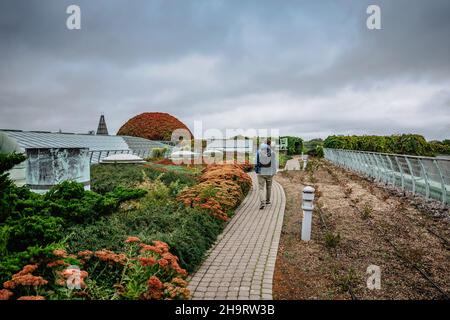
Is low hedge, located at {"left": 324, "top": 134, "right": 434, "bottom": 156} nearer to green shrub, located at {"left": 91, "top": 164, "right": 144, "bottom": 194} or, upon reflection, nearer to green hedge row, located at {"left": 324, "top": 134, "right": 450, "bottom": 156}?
green hedge row, located at {"left": 324, "top": 134, "right": 450, "bottom": 156}

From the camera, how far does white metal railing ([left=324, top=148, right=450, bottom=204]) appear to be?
8961 millimetres

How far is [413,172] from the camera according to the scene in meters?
11.2

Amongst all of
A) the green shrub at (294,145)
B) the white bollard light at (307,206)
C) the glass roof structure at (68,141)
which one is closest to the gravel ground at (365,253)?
the white bollard light at (307,206)

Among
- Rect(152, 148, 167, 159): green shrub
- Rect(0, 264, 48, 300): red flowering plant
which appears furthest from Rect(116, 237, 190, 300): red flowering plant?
Rect(152, 148, 167, 159): green shrub

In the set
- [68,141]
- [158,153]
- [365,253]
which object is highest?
[68,141]

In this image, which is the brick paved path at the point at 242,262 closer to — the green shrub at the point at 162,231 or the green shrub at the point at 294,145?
the green shrub at the point at 162,231

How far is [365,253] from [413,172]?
6430 mm

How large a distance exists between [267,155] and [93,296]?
7140 mm

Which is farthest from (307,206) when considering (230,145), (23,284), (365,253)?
(230,145)

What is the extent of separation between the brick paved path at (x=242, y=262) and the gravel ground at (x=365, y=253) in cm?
22

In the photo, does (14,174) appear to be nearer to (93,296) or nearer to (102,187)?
(102,187)

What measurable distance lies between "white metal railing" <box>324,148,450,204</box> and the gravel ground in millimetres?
562

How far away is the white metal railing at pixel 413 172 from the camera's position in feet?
29.4

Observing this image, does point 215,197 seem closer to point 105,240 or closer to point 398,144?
point 105,240
